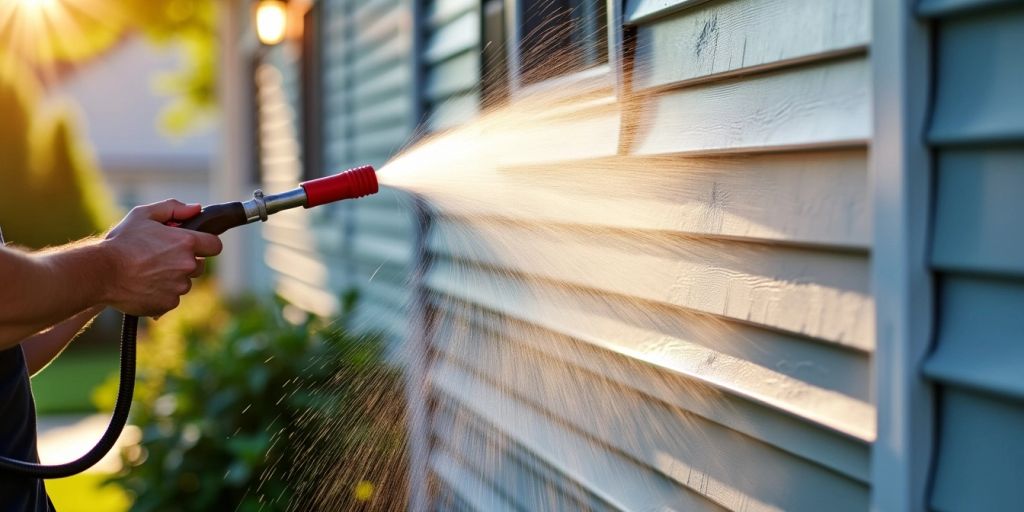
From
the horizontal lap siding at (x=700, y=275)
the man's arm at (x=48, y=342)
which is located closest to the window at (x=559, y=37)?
the horizontal lap siding at (x=700, y=275)

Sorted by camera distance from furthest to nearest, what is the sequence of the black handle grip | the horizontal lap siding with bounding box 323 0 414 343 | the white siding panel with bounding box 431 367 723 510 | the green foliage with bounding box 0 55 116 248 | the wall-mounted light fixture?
the green foliage with bounding box 0 55 116 248 < the wall-mounted light fixture < the horizontal lap siding with bounding box 323 0 414 343 < the white siding panel with bounding box 431 367 723 510 < the black handle grip

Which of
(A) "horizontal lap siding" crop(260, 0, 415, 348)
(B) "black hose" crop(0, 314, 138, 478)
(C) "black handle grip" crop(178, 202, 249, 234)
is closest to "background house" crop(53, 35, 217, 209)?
(A) "horizontal lap siding" crop(260, 0, 415, 348)

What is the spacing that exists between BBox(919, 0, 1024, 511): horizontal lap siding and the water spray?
126 cm

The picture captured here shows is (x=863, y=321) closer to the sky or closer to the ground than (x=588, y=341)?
closer to the sky

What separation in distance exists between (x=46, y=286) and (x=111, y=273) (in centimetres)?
17

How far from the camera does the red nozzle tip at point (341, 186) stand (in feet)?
7.43

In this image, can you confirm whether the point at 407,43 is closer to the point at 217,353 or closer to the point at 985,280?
the point at 217,353

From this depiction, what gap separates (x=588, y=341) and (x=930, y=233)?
1401 millimetres

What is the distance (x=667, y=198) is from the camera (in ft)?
7.44

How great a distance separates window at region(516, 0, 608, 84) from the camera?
2814 millimetres

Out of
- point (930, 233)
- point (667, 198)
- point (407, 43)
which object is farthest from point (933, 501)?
point (407, 43)

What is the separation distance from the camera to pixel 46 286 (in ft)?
6.04

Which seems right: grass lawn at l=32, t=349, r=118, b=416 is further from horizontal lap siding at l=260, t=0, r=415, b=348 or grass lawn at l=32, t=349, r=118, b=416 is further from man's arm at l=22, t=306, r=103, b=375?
man's arm at l=22, t=306, r=103, b=375

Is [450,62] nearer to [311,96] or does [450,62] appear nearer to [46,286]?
[46,286]
